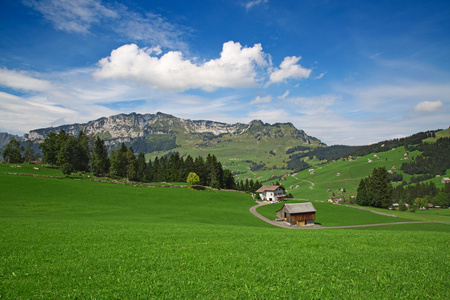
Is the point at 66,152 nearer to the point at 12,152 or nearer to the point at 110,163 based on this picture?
Answer: the point at 110,163

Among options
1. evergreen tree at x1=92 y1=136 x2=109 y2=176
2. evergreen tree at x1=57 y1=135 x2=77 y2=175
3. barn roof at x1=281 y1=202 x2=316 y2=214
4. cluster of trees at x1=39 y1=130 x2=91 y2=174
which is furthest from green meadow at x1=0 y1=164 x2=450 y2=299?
evergreen tree at x1=57 y1=135 x2=77 y2=175

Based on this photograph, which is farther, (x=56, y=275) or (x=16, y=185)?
(x=16, y=185)

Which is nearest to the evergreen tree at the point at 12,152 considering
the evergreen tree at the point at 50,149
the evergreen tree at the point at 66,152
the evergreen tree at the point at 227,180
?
the evergreen tree at the point at 50,149

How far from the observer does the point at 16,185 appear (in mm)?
55500

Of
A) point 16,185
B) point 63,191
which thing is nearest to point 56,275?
point 63,191

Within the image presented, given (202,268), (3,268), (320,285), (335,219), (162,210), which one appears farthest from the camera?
(335,219)

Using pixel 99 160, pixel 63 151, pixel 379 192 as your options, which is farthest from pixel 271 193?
pixel 63 151

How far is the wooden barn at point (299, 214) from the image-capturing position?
56.3 metres

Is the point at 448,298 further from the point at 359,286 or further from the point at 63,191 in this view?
the point at 63,191

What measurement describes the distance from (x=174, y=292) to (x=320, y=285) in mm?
6021

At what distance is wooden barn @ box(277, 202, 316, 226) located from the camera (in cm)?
5634

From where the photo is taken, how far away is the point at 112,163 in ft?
304

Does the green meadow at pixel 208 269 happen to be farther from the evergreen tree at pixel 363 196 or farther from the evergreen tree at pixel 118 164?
the evergreen tree at pixel 363 196

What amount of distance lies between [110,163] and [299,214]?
3223 inches
